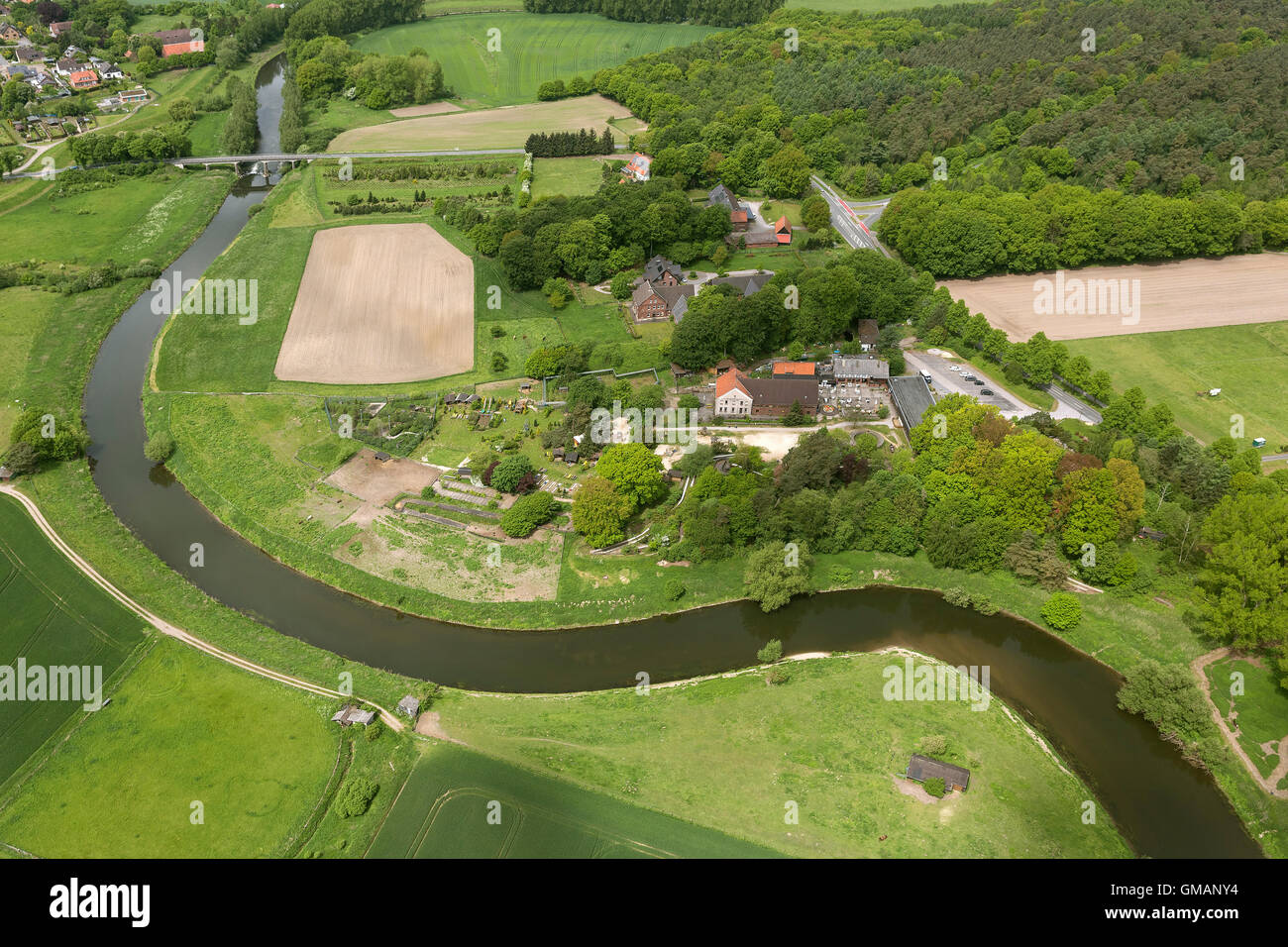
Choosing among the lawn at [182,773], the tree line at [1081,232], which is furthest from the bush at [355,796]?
the tree line at [1081,232]

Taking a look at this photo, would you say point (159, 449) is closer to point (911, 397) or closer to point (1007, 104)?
point (911, 397)

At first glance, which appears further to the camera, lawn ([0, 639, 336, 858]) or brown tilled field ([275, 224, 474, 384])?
brown tilled field ([275, 224, 474, 384])

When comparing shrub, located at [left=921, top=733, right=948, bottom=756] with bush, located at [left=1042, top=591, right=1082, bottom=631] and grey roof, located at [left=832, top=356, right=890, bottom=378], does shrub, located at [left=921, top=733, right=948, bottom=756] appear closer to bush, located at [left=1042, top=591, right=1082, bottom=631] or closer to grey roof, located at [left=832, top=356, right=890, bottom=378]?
bush, located at [left=1042, top=591, right=1082, bottom=631]

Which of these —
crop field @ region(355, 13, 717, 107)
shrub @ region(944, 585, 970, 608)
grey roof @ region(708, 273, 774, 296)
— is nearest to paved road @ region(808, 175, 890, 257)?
grey roof @ region(708, 273, 774, 296)

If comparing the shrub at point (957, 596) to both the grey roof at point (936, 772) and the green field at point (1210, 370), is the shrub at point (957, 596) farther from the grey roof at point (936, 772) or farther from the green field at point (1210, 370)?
the green field at point (1210, 370)
